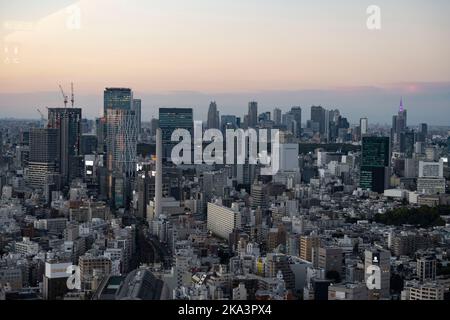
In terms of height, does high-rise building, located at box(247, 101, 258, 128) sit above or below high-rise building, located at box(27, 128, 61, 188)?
above

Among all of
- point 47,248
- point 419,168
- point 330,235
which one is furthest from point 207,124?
point 419,168

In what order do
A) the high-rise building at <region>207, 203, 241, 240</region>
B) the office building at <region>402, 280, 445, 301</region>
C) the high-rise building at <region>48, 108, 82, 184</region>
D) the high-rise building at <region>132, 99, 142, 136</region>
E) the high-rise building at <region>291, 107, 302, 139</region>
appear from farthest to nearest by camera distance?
1. the high-rise building at <region>48, 108, 82, 184</region>
2. the high-rise building at <region>132, 99, 142, 136</region>
3. the high-rise building at <region>207, 203, 241, 240</region>
4. the high-rise building at <region>291, 107, 302, 139</region>
5. the office building at <region>402, 280, 445, 301</region>

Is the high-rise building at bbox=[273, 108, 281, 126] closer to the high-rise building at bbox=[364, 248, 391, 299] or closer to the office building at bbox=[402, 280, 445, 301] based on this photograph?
the high-rise building at bbox=[364, 248, 391, 299]

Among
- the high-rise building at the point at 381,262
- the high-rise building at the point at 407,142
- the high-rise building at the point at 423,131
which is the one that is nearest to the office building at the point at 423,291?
the high-rise building at the point at 381,262

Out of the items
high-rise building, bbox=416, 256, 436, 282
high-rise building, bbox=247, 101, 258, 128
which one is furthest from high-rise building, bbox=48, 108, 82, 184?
high-rise building, bbox=416, 256, 436, 282

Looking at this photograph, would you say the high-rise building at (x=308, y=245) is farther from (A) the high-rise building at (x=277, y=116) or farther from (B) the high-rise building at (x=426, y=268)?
(A) the high-rise building at (x=277, y=116)
